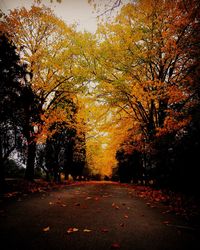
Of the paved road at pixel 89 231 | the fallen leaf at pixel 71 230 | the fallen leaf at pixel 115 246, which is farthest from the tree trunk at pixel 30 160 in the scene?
the fallen leaf at pixel 115 246

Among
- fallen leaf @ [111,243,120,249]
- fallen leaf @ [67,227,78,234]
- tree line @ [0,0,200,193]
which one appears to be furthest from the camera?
tree line @ [0,0,200,193]

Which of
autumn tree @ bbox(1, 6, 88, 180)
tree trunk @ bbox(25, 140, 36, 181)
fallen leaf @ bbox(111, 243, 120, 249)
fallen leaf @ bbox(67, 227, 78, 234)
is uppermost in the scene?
autumn tree @ bbox(1, 6, 88, 180)

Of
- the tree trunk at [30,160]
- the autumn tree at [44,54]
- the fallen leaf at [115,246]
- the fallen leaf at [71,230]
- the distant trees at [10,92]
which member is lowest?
the fallen leaf at [115,246]

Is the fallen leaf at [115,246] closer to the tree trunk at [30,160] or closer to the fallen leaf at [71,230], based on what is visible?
the fallen leaf at [71,230]

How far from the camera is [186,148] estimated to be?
9445 millimetres

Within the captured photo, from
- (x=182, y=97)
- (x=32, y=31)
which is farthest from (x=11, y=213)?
(x=32, y=31)

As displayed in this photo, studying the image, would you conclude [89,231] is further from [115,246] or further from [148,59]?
[148,59]

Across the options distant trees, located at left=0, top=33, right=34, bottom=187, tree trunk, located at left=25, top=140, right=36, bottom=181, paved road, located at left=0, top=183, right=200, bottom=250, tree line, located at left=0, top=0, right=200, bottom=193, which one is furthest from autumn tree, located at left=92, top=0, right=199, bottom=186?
tree trunk, located at left=25, top=140, right=36, bottom=181

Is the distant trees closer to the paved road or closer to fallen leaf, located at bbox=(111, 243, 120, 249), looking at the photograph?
the paved road

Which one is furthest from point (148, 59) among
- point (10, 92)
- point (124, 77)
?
point (10, 92)

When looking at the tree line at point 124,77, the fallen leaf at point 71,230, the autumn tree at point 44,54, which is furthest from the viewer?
the autumn tree at point 44,54

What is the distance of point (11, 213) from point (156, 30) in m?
12.5

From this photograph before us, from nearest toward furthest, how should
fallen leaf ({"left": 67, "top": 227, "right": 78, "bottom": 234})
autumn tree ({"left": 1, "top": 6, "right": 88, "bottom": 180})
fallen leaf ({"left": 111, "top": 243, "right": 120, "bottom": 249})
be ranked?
fallen leaf ({"left": 111, "top": 243, "right": 120, "bottom": 249}) < fallen leaf ({"left": 67, "top": 227, "right": 78, "bottom": 234}) < autumn tree ({"left": 1, "top": 6, "right": 88, "bottom": 180})

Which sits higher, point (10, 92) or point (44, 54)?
point (44, 54)
